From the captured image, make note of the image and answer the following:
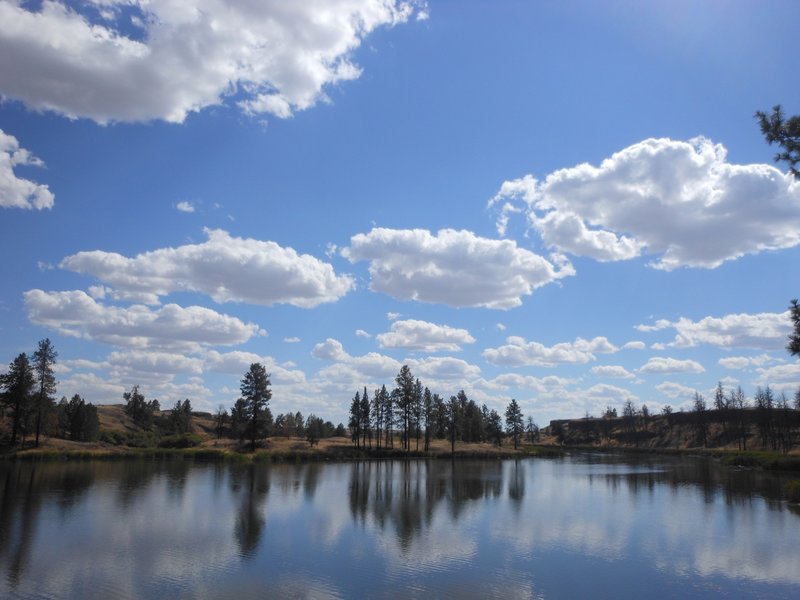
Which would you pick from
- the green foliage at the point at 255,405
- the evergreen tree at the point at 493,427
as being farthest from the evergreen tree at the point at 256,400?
the evergreen tree at the point at 493,427

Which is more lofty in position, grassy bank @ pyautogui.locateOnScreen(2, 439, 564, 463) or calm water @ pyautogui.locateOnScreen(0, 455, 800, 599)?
calm water @ pyautogui.locateOnScreen(0, 455, 800, 599)

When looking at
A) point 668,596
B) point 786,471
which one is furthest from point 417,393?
point 668,596

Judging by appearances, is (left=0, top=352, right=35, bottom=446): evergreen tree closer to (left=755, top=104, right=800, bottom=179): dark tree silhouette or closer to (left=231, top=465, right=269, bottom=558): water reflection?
(left=231, top=465, right=269, bottom=558): water reflection

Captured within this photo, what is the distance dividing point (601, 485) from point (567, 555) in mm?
38267

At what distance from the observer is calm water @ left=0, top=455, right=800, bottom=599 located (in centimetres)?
2161

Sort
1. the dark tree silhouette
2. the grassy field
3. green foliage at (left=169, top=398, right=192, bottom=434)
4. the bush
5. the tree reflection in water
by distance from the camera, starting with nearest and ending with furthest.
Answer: the dark tree silhouette, the tree reflection in water, the grassy field, the bush, green foliage at (left=169, top=398, right=192, bottom=434)

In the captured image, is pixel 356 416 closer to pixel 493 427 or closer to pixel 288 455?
pixel 288 455

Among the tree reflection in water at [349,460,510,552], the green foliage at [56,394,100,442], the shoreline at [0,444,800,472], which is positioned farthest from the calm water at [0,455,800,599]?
the green foliage at [56,394,100,442]

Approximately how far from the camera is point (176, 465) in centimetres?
7588

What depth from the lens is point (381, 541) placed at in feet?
97.7

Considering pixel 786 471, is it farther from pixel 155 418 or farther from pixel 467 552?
pixel 155 418

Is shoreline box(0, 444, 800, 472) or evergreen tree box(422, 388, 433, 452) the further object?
evergreen tree box(422, 388, 433, 452)

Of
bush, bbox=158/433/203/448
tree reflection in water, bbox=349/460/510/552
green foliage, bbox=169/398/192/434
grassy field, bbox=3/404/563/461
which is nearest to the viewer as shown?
tree reflection in water, bbox=349/460/510/552

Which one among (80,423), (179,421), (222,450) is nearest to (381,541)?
(222,450)
